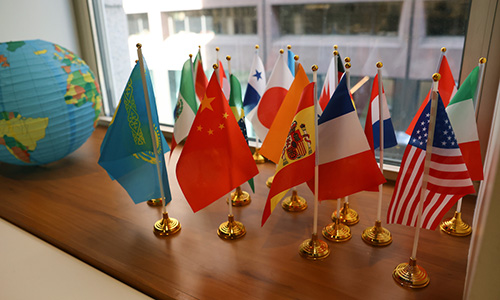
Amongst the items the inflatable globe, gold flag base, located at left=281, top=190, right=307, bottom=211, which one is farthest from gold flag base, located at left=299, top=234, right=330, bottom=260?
the inflatable globe

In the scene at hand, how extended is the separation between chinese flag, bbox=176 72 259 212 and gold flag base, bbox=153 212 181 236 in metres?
0.23

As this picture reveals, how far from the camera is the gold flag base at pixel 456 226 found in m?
1.43

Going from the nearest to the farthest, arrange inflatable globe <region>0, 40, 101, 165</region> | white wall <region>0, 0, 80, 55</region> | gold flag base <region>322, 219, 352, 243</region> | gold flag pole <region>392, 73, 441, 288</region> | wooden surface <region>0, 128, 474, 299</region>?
gold flag pole <region>392, 73, 441, 288</region>
wooden surface <region>0, 128, 474, 299</region>
gold flag base <region>322, 219, 352, 243</region>
inflatable globe <region>0, 40, 101, 165</region>
white wall <region>0, 0, 80, 55</region>

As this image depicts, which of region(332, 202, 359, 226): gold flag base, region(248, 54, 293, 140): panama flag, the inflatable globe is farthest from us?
the inflatable globe

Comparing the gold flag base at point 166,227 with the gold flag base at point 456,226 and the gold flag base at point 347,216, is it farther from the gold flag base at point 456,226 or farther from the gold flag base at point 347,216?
the gold flag base at point 456,226

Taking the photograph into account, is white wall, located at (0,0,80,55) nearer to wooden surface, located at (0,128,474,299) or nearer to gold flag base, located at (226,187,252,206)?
wooden surface, located at (0,128,474,299)

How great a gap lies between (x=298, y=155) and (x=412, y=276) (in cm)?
49

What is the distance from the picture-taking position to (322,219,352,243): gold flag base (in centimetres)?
142

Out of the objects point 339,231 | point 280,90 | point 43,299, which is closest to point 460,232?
point 339,231

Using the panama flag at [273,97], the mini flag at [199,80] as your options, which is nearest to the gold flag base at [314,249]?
the panama flag at [273,97]

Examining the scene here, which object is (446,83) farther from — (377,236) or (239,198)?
(239,198)

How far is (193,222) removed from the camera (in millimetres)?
1594

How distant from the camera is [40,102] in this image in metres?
1.80

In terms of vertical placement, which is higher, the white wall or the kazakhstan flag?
the white wall
